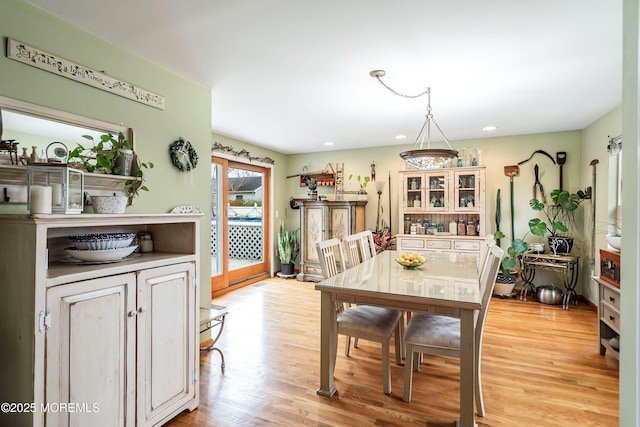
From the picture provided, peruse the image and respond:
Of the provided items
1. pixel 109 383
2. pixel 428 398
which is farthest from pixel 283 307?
pixel 109 383

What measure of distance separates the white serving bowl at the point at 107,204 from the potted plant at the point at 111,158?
303 mm

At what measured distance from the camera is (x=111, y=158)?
2102 mm

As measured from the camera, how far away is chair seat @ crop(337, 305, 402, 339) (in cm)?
231

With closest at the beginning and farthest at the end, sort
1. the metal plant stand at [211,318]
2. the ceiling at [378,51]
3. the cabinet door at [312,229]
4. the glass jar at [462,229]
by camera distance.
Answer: the ceiling at [378,51] < the metal plant stand at [211,318] < the glass jar at [462,229] < the cabinet door at [312,229]

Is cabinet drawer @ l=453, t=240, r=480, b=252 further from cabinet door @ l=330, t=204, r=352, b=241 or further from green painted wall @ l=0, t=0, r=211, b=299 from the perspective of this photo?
green painted wall @ l=0, t=0, r=211, b=299

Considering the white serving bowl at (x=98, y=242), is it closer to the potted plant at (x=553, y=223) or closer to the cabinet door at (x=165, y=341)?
the cabinet door at (x=165, y=341)

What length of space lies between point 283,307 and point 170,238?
7.90ft

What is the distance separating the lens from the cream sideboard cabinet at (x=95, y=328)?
54.6 inches

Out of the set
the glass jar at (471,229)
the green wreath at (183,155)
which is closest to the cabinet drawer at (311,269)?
the glass jar at (471,229)

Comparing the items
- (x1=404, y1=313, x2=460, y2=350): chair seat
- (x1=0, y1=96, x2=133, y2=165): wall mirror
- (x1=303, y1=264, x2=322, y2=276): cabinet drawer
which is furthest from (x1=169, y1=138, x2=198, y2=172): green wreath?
(x1=303, y1=264, x2=322, y2=276): cabinet drawer

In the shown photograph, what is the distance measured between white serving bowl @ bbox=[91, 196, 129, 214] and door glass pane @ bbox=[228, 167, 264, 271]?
3.59 metres

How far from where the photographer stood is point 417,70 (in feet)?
8.64

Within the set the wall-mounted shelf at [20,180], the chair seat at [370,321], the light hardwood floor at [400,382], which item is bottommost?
the light hardwood floor at [400,382]

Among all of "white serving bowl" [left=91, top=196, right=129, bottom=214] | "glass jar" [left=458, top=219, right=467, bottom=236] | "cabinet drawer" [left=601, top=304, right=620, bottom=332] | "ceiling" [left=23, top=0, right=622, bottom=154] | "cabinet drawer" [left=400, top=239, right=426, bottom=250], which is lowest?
"cabinet drawer" [left=601, top=304, right=620, bottom=332]
